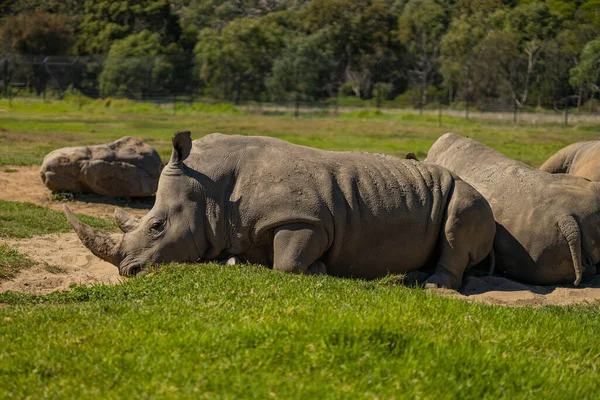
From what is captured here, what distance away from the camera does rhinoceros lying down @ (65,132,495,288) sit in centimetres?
966

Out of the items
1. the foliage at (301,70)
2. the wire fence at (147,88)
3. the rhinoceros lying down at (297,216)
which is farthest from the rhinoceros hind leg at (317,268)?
the foliage at (301,70)

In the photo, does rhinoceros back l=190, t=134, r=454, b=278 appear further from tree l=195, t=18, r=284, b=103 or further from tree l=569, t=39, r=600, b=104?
tree l=195, t=18, r=284, b=103

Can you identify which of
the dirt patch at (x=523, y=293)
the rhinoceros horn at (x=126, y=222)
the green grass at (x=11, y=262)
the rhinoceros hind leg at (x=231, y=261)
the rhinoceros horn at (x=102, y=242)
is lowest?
the dirt patch at (x=523, y=293)

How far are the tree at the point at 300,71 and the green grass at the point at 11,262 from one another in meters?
48.2

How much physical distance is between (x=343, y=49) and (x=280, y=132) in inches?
1530

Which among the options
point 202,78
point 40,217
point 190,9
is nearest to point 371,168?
point 40,217

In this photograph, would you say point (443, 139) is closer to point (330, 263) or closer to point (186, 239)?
point (330, 263)

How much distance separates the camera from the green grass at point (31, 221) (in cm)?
1256

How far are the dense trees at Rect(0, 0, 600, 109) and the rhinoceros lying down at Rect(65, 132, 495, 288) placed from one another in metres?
43.2

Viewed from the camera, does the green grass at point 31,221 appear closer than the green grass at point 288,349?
No

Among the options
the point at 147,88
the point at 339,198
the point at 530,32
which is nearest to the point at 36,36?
the point at 147,88

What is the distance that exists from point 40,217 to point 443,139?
20.1ft

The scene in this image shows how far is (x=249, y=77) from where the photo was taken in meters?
63.4

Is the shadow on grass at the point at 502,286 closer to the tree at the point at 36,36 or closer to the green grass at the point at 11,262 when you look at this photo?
the green grass at the point at 11,262
